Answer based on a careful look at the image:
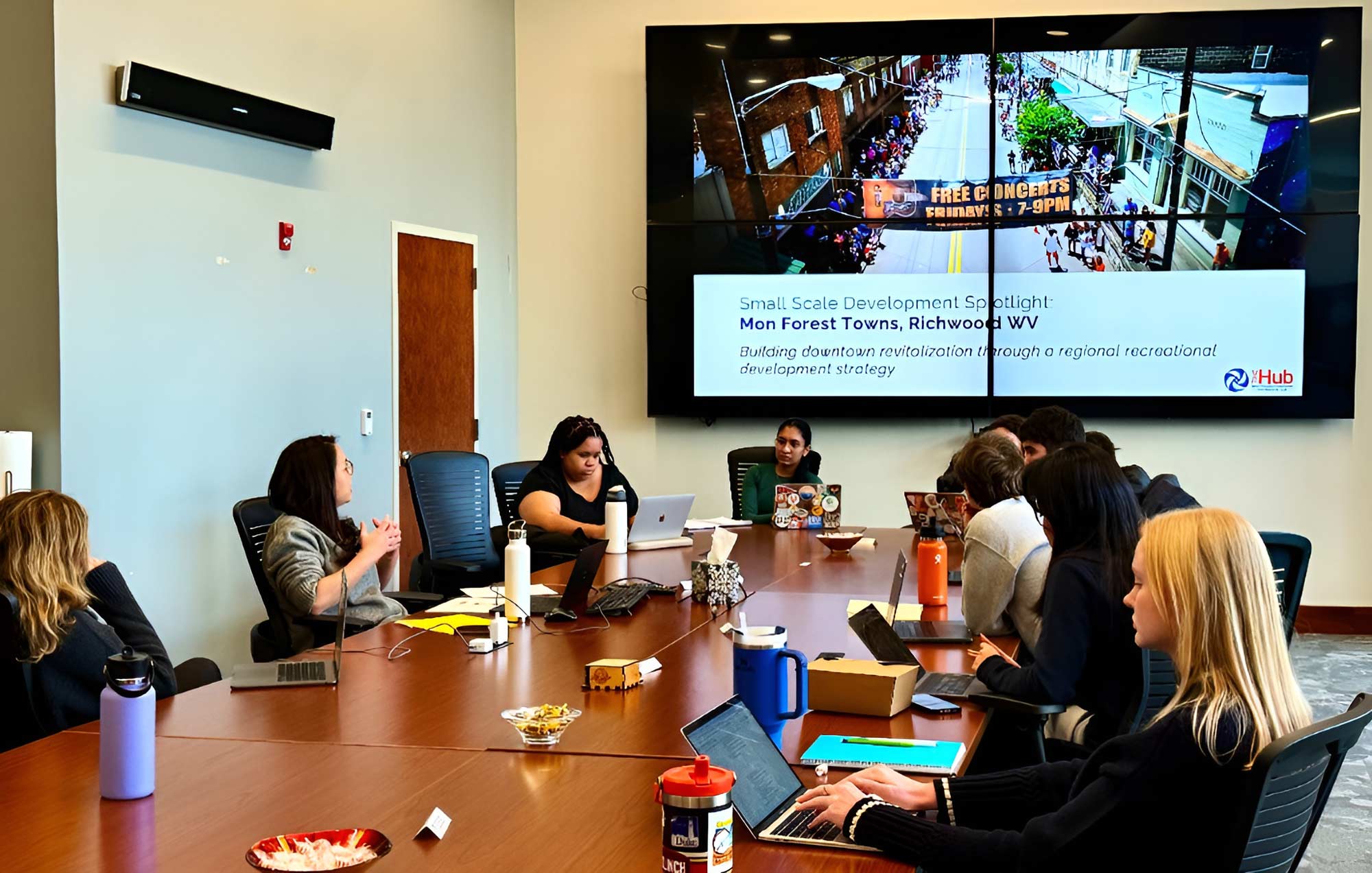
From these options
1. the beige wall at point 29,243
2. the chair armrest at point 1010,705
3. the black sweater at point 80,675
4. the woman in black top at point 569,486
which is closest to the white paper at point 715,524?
the woman in black top at point 569,486

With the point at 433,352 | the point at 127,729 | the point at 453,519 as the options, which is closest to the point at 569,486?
the point at 453,519

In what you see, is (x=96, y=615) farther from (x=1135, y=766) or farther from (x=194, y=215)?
(x=194, y=215)

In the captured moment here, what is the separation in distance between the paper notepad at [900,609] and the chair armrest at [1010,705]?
860 millimetres

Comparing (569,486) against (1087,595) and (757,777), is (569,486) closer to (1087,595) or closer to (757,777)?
(1087,595)

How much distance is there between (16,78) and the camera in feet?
15.4

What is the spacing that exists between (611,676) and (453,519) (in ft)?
9.41

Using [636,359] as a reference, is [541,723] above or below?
below

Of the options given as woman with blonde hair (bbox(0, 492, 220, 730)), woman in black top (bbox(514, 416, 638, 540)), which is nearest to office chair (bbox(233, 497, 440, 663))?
woman with blonde hair (bbox(0, 492, 220, 730))

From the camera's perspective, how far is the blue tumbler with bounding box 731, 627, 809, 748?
2146mm

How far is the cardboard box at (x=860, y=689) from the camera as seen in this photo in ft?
7.85

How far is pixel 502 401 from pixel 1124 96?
408 cm

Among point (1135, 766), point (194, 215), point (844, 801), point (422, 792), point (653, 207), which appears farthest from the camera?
point (653, 207)

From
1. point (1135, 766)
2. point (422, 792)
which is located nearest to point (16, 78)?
point (422, 792)

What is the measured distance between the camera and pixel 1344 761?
12.0ft
